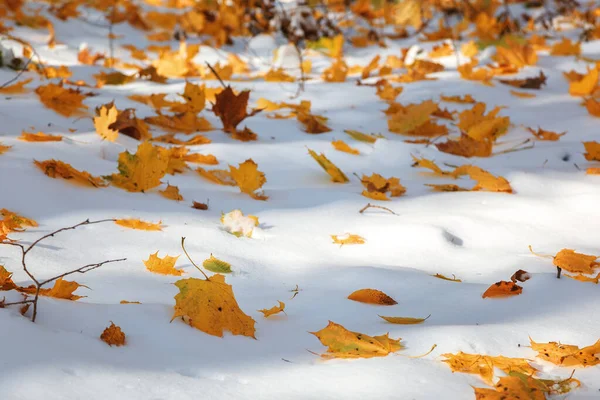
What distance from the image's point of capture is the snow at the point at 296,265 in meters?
0.84

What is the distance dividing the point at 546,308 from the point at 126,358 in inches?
27.3

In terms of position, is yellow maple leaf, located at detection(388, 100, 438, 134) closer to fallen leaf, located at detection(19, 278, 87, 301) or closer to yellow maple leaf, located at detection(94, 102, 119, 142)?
yellow maple leaf, located at detection(94, 102, 119, 142)

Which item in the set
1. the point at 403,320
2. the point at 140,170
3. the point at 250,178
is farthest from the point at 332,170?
the point at 403,320

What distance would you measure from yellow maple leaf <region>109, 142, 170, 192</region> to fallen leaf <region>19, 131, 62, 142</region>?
345 mm

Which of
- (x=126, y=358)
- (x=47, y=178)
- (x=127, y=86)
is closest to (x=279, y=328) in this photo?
(x=126, y=358)

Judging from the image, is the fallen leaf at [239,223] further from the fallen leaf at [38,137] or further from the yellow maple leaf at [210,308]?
Answer: the fallen leaf at [38,137]

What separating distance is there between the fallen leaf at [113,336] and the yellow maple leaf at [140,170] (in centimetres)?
69

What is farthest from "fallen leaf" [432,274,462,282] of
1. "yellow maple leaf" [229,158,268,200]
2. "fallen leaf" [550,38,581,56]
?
"fallen leaf" [550,38,581,56]

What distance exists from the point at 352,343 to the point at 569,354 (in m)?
0.31

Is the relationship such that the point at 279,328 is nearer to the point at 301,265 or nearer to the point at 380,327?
the point at 380,327

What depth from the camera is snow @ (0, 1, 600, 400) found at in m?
0.84

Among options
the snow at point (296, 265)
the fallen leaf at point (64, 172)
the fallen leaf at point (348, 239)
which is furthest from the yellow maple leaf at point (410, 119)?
the fallen leaf at point (64, 172)

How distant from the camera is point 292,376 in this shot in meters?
0.87

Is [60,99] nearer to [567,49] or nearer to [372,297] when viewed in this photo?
[372,297]
